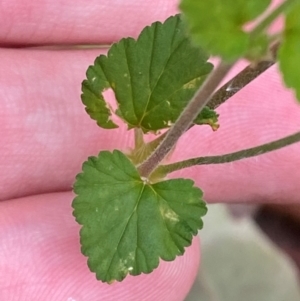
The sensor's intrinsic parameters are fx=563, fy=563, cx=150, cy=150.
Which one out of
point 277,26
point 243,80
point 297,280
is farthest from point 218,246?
point 243,80

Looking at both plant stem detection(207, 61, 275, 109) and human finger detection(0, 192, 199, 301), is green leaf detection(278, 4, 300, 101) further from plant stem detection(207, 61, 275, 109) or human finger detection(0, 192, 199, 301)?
human finger detection(0, 192, 199, 301)

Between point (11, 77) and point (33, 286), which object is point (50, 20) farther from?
point (33, 286)

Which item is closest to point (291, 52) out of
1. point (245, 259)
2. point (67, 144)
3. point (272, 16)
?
point (272, 16)

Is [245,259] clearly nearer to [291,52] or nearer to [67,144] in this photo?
[67,144]

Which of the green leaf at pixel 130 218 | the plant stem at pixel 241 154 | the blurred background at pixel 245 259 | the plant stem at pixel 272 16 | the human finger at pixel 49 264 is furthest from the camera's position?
the blurred background at pixel 245 259

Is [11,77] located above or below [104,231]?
above

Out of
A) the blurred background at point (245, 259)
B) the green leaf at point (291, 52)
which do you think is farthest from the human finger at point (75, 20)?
the blurred background at point (245, 259)

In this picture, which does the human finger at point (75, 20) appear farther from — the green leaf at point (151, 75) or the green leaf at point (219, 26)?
the green leaf at point (219, 26)
